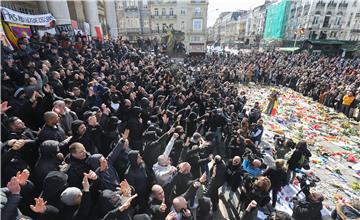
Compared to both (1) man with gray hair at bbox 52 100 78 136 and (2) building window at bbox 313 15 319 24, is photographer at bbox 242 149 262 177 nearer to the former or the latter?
(1) man with gray hair at bbox 52 100 78 136

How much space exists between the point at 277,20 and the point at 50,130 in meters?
61.1

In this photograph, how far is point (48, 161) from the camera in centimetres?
300

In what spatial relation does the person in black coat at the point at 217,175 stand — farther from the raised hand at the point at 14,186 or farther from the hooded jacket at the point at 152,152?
the raised hand at the point at 14,186

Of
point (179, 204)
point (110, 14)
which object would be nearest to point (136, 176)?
point (179, 204)

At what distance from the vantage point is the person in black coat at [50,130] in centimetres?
348

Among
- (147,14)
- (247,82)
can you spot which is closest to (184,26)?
(147,14)

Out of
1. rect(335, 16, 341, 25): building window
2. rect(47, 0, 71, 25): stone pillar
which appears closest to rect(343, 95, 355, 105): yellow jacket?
rect(47, 0, 71, 25): stone pillar

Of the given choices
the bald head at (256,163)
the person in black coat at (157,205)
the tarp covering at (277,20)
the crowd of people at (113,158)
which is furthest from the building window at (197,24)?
the person in black coat at (157,205)

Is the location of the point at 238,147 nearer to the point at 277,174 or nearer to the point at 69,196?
the point at 277,174

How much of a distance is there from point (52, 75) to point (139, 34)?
4475cm

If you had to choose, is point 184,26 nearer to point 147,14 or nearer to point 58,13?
point 147,14

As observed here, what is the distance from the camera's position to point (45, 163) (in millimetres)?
2982

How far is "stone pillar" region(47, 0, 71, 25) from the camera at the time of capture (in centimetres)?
1466

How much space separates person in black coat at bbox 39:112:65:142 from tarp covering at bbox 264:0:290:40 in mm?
57693
